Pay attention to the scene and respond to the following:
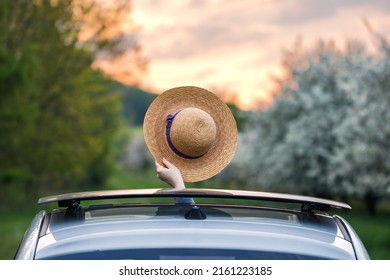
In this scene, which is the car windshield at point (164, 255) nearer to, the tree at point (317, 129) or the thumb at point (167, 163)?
the thumb at point (167, 163)

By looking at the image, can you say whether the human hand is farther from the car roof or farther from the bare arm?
the car roof

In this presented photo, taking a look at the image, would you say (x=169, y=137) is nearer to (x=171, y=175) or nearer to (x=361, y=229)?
(x=171, y=175)

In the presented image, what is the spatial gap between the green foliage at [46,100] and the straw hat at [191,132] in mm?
27845

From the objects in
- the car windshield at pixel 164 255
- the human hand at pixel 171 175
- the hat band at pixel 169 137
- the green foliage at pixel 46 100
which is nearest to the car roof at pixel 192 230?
the car windshield at pixel 164 255

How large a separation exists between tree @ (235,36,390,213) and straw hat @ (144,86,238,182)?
21185 mm

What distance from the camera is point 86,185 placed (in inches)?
2343

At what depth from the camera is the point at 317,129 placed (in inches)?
1419

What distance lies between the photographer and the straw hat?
505 cm

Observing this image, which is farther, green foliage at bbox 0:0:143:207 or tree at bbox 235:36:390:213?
green foliage at bbox 0:0:143:207

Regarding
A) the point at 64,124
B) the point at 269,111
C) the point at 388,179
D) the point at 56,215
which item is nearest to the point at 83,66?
the point at 64,124

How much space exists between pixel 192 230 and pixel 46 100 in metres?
37.4

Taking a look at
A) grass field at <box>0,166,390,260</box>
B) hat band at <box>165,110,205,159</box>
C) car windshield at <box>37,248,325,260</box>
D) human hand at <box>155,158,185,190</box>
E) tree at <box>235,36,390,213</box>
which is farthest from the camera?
tree at <box>235,36,390,213</box>

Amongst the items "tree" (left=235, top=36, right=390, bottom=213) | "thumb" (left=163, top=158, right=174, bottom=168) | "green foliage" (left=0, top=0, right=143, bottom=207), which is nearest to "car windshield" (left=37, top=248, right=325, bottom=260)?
"thumb" (left=163, top=158, right=174, bottom=168)

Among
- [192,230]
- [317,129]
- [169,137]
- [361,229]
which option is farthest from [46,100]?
[192,230]
